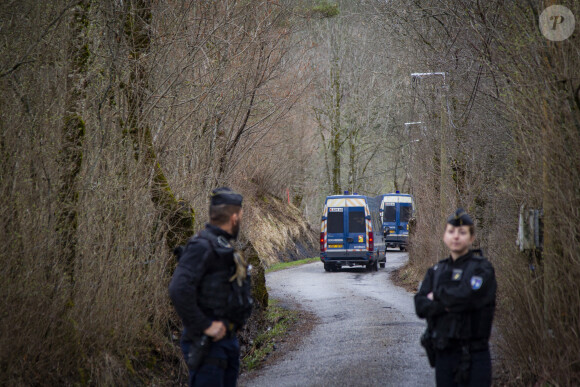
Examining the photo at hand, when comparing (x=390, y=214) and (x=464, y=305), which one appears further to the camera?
(x=390, y=214)

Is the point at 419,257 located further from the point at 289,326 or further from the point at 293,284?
the point at 289,326

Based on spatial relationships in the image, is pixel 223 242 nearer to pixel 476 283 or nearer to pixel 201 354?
pixel 201 354

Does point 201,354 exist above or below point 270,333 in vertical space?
above

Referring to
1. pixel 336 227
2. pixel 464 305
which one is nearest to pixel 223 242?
pixel 464 305

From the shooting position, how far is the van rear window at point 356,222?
2712cm

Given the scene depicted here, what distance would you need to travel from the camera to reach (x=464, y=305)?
4.75 metres

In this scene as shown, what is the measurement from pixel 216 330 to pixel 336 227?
2285cm

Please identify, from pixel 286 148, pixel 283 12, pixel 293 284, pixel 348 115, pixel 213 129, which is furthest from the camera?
Result: pixel 348 115

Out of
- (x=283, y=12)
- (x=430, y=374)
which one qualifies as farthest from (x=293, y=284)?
(x=430, y=374)

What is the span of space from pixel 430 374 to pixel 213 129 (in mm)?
7395

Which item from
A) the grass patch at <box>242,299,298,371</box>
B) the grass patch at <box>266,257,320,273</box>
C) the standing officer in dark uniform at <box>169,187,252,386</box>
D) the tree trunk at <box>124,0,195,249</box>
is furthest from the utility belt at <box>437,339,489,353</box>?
the grass patch at <box>266,257,320,273</box>

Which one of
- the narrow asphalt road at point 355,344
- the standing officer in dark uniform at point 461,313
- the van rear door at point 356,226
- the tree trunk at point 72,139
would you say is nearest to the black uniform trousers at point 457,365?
the standing officer in dark uniform at point 461,313

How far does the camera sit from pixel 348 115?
45.4m

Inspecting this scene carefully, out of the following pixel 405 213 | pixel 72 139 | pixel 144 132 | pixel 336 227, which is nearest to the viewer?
pixel 72 139
